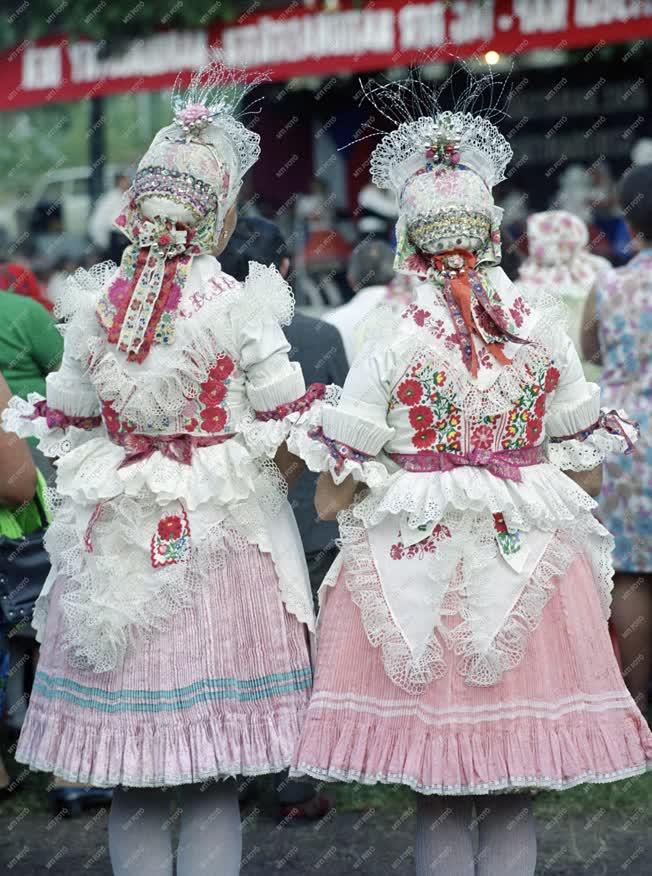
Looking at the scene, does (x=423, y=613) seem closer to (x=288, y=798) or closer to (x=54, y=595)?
(x=54, y=595)

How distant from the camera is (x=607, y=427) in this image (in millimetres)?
3189

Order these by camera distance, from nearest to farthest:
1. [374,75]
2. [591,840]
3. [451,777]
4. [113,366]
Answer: [451,777] < [113,366] < [591,840] < [374,75]

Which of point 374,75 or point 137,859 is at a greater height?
point 137,859

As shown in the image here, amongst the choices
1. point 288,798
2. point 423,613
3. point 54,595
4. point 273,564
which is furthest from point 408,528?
point 288,798

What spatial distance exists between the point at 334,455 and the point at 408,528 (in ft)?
0.77

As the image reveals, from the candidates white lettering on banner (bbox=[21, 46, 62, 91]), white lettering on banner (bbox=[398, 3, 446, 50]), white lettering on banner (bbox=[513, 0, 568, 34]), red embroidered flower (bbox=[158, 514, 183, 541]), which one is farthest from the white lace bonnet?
white lettering on banner (bbox=[21, 46, 62, 91])

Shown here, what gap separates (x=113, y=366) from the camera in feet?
10.3

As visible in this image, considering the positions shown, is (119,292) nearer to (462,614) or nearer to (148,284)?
(148,284)

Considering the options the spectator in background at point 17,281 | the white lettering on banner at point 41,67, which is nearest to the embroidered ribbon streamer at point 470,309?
the spectator in background at point 17,281

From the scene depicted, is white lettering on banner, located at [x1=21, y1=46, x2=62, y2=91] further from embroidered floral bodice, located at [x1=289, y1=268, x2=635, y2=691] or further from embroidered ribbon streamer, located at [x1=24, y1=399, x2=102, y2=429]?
embroidered floral bodice, located at [x1=289, y1=268, x2=635, y2=691]

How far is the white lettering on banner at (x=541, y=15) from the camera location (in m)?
10.2

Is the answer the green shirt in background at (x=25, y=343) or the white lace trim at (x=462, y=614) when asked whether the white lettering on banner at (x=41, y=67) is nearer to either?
the green shirt in background at (x=25, y=343)

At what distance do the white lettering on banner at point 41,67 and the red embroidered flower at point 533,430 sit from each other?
10.5m

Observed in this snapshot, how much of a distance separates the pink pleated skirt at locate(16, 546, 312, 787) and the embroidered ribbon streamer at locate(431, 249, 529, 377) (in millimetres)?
734
